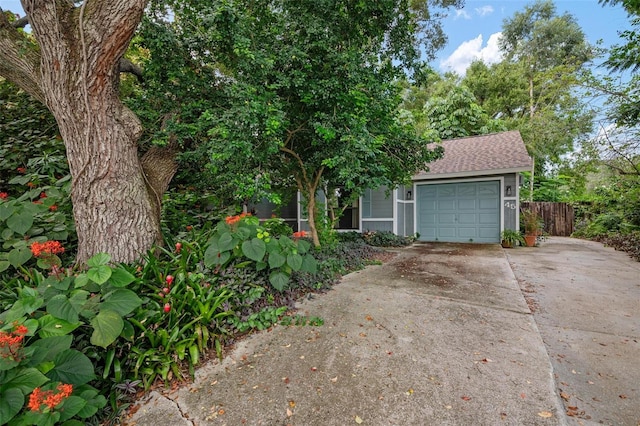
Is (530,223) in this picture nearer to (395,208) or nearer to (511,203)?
(511,203)

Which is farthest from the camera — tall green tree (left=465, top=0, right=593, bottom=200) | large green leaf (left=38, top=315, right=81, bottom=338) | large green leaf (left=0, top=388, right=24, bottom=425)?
tall green tree (left=465, top=0, right=593, bottom=200)

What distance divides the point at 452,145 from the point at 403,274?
7.33 metres

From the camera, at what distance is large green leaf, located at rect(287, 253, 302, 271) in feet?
9.24

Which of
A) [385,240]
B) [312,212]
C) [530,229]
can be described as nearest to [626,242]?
[530,229]

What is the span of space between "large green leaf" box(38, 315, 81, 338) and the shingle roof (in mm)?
7166

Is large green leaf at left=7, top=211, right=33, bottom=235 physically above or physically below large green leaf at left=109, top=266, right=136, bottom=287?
above

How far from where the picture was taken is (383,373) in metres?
1.97

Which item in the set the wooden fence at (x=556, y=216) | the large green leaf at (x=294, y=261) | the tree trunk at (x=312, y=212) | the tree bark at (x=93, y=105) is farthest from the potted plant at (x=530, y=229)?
the tree bark at (x=93, y=105)

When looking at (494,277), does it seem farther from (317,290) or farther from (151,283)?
(151,283)

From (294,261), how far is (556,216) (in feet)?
41.2

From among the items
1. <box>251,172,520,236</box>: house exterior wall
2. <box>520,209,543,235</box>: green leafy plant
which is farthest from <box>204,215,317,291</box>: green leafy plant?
<box>520,209,543,235</box>: green leafy plant

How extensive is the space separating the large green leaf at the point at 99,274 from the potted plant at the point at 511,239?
8.39m

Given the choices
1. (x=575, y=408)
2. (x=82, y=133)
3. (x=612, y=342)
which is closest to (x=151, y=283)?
(x=82, y=133)

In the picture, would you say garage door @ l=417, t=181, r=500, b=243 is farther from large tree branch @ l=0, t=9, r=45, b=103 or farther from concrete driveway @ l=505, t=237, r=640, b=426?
large tree branch @ l=0, t=9, r=45, b=103
